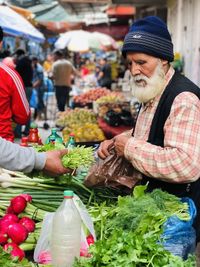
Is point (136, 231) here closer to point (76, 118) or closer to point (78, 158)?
point (78, 158)

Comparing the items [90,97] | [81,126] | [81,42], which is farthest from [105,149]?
[81,42]

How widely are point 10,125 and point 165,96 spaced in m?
2.49

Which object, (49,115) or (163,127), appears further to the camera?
(49,115)

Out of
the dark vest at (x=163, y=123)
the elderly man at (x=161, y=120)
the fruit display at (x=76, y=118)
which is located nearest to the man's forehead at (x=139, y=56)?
the elderly man at (x=161, y=120)

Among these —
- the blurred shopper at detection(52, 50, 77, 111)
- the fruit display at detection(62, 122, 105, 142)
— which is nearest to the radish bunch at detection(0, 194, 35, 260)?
the fruit display at detection(62, 122, 105, 142)

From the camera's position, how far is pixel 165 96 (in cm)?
295

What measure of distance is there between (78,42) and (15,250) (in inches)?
702

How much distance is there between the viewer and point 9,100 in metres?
5.00

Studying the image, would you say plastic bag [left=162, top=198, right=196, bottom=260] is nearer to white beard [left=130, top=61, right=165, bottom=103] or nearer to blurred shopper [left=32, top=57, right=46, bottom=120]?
white beard [left=130, top=61, right=165, bottom=103]

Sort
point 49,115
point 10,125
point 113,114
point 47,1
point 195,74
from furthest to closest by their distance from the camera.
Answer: point 47,1
point 49,115
point 195,74
point 113,114
point 10,125

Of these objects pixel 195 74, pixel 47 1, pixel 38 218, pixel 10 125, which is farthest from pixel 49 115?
pixel 38 218

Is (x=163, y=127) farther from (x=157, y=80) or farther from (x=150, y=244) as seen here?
(x=150, y=244)

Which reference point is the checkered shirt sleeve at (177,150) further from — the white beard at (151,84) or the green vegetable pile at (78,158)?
the green vegetable pile at (78,158)

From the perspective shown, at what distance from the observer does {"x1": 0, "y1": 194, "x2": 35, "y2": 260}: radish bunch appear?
2.75 metres
